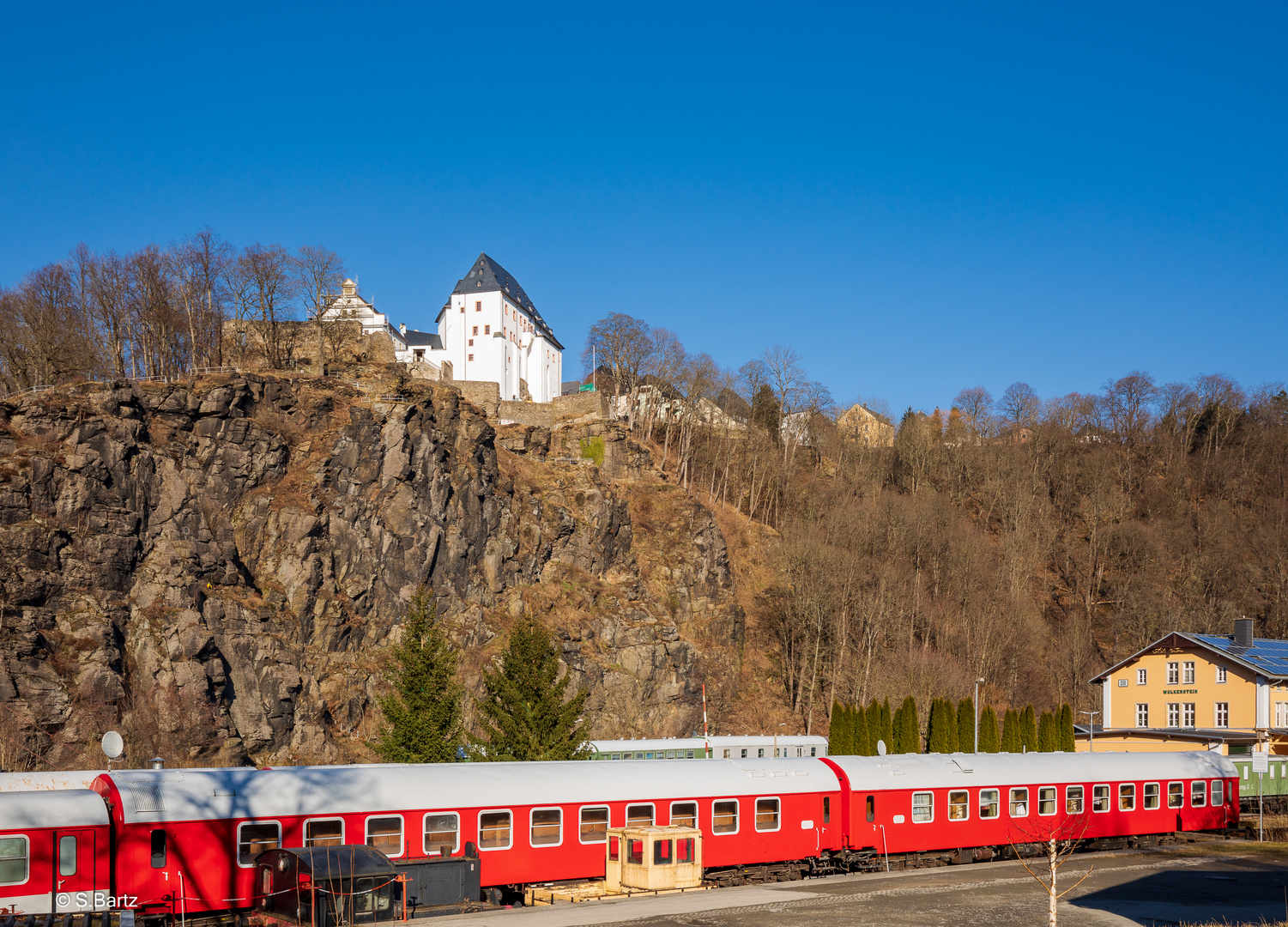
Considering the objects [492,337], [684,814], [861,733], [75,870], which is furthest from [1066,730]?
[492,337]

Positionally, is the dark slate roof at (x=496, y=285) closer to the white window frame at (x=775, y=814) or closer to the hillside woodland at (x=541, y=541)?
the hillside woodland at (x=541, y=541)

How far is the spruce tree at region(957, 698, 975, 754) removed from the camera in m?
63.1

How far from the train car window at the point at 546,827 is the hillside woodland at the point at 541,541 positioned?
22.2m

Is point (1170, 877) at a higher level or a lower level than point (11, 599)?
lower

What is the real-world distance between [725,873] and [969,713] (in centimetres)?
4276

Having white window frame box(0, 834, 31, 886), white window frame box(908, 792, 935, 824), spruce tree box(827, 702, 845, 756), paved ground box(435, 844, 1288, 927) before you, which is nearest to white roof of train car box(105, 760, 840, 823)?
white window frame box(0, 834, 31, 886)

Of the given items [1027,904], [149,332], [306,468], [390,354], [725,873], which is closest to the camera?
[1027,904]

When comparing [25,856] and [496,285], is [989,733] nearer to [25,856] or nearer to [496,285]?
[25,856]

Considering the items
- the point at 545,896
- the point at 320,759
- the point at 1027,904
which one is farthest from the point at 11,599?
the point at 1027,904

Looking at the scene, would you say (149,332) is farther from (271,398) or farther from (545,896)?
(545,896)

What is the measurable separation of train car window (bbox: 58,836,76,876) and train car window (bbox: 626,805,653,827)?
43.4ft

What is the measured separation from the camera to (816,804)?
3266cm

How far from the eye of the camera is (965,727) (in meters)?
65.9

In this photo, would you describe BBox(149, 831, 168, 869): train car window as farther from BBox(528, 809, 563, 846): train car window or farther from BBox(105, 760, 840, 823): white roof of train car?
BBox(528, 809, 563, 846): train car window
